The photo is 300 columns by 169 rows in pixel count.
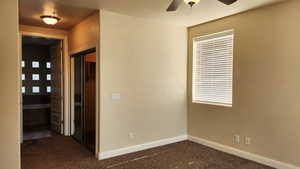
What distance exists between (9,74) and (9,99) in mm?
310

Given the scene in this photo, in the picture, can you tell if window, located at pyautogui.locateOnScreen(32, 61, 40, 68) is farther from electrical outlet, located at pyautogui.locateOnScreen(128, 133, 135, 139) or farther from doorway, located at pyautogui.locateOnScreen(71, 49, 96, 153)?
electrical outlet, located at pyautogui.locateOnScreen(128, 133, 135, 139)

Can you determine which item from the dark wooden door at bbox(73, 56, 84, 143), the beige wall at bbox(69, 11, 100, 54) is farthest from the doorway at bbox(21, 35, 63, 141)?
the beige wall at bbox(69, 11, 100, 54)

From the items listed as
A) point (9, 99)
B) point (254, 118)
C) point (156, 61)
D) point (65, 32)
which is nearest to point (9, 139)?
point (9, 99)

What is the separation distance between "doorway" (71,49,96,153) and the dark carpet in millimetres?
268

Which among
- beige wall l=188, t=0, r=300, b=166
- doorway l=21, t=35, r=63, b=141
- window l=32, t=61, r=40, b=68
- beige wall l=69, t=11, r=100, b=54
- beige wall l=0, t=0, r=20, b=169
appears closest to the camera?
beige wall l=0, t=0, r=20, b=169

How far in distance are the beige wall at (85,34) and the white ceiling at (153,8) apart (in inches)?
7.9

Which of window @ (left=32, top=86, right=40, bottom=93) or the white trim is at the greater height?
window @ (left=32, top=86, right=40, bottom=93)

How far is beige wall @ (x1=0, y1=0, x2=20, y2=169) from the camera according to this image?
95.8 inches

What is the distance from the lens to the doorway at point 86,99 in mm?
4148

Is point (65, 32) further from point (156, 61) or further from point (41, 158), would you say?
point (41, 158)

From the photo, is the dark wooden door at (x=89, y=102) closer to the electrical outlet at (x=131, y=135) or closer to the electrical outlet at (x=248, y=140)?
the electrical outlet at (x=131, y=135)

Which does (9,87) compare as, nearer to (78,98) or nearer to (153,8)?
(78,98)

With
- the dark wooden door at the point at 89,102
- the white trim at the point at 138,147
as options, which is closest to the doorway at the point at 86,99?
the dark wooden door at the point at 89,102

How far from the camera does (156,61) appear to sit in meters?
4.33
